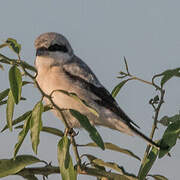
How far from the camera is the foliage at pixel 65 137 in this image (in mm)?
2982

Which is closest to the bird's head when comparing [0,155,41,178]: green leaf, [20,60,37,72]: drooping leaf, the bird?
the bird

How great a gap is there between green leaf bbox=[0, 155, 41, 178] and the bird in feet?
7.35

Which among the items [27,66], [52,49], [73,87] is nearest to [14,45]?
[27,66]

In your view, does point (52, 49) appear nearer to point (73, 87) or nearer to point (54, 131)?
point (73, 87)

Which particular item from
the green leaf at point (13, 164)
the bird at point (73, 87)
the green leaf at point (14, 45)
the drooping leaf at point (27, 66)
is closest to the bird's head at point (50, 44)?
the bird at point (73, 87)

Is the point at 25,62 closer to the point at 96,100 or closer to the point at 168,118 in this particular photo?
the point at 168,118

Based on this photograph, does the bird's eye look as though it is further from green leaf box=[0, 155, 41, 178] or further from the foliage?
green leaf box=[0, 155, 41, 178]

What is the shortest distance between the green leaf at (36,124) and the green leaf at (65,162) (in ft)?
0.74

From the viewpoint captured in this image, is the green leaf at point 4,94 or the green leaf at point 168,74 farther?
the green leaf at point 168,74

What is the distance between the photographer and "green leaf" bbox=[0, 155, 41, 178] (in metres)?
3.47

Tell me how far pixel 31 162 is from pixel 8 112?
1.97 ft

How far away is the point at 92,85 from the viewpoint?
622 cm

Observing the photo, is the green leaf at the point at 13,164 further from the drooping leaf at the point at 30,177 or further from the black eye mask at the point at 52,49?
the black eye mask at the point at 52,49

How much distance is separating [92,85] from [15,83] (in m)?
3.35
